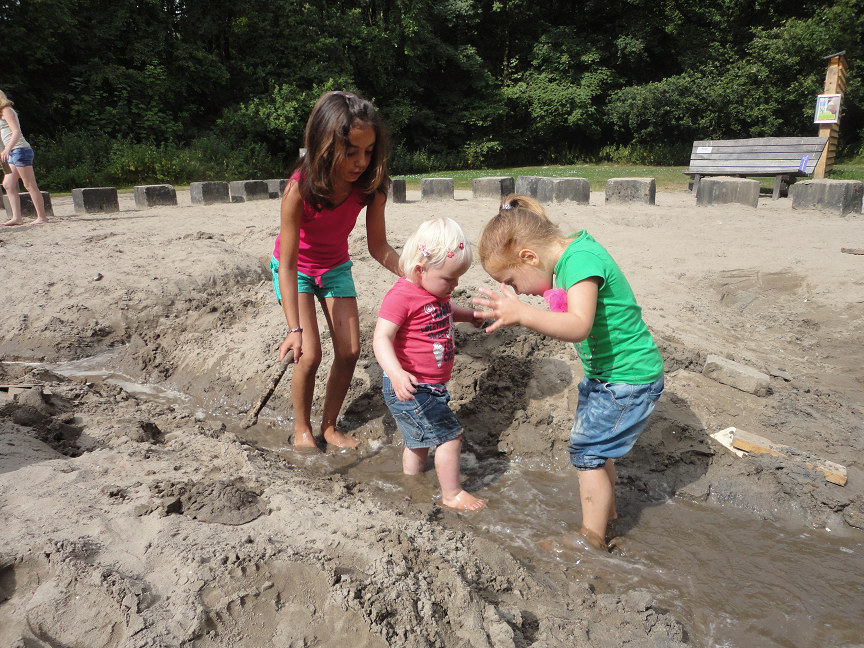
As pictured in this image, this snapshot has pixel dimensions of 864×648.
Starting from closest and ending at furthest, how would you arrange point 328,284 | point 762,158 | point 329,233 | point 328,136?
point 328,136 → point 329,233 → point 328,284 → point 762,158

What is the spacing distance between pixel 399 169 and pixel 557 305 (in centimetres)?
1919

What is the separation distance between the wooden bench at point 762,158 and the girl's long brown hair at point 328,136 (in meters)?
10.6

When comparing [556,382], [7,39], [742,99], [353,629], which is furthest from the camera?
[742,99]

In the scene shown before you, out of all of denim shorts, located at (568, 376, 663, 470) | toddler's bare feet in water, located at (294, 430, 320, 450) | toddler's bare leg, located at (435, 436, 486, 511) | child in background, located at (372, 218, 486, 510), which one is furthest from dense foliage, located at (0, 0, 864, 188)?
denim shorts, located at (568, 376, 663, 470)

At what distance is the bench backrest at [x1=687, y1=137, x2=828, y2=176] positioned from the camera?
469 inches

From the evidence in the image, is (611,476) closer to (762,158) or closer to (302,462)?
(302,462)

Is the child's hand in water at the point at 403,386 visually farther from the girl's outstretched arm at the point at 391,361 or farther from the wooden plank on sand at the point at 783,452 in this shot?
the wooden plank on sand at the point at 783,452

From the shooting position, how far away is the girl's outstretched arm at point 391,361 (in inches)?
101

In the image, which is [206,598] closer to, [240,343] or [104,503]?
[104,503]

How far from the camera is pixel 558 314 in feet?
7.15

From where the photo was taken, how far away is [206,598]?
1776mm

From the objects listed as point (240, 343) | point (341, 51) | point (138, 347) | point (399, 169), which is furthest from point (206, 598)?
point (341, 51)

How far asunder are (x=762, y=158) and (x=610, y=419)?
39.6 feet

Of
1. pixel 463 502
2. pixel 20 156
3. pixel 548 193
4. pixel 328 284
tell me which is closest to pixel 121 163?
pixel 20 156
